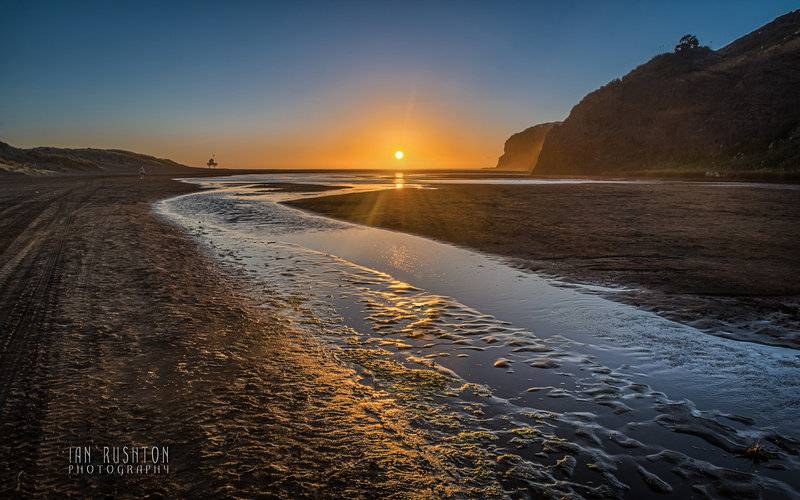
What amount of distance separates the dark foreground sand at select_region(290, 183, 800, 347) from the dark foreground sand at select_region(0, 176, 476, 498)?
19.1 ft

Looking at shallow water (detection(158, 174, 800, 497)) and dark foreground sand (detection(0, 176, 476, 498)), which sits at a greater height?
dark foreground sand (detection(0, 176, 476, 498))

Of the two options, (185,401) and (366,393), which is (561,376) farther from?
(185,401)

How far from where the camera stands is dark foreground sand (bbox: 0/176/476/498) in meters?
3.10

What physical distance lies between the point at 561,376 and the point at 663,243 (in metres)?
9.56

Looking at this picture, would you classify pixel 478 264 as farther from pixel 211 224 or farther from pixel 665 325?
pixel 211 224

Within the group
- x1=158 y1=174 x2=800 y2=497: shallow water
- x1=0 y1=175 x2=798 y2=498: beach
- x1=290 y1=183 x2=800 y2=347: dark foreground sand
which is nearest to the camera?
x1=0 y1=175 x2=798 y2=498: beach

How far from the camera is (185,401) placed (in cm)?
417

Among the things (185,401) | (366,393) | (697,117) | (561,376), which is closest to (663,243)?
(561,376)

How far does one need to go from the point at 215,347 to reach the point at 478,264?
7.20 meters

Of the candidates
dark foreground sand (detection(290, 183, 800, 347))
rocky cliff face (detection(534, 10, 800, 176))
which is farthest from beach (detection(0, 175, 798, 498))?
rocky cliff face (detection(534, 10, 800, 176))

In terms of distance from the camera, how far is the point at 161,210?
2294 centimetres

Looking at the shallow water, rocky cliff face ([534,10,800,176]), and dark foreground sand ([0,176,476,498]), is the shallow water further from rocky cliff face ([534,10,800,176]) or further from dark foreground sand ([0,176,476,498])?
rocky cliff face ([534,10,800,176])

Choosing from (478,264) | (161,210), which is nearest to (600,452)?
(478,264)

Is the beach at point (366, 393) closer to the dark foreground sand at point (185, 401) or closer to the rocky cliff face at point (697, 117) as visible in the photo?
the dark foreground sand at point (185, 401)
